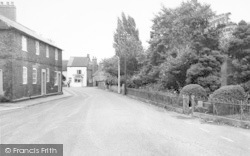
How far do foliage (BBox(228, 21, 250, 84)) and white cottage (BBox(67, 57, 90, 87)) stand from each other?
7198cm

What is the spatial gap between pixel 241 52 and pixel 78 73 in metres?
73.4

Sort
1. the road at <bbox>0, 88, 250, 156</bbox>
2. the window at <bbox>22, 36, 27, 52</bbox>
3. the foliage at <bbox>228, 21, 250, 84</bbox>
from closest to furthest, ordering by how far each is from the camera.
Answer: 1. the road at <bbox>0, 88, 250, 156</bbox>
2. the foliage at <bbox>228, 21, 250, 84</bbox>
3. the window at <bbox>22, 36, 27, 52</bbox>

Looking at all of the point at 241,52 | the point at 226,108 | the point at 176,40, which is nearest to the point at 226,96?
the point at 226,108

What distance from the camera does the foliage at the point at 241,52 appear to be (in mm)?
18725

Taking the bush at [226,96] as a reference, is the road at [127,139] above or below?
below

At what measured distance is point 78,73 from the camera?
89.1 meters

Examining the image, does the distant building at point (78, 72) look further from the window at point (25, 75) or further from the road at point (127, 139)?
the road at point (127, 139)

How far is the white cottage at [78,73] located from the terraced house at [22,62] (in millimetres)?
51115

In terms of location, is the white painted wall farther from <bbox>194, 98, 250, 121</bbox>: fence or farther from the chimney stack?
<bbox>194, 98, 250, 121</bbox>: fence

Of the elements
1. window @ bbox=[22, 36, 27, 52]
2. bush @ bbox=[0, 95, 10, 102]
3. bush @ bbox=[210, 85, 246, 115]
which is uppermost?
window @ bbox=[22, 36, 27, 52]

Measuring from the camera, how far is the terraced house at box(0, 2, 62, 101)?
925 inches

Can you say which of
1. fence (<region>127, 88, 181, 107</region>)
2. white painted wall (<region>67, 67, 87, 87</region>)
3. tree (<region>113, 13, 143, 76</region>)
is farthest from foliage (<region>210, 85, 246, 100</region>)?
white painted wall (<region>67, 67, 87, 87</region>)

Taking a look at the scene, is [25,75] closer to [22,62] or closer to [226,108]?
[22,62]

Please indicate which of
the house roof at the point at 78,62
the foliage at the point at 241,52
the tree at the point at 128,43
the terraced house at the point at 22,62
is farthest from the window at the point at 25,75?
the house roof at the point at 78,62
